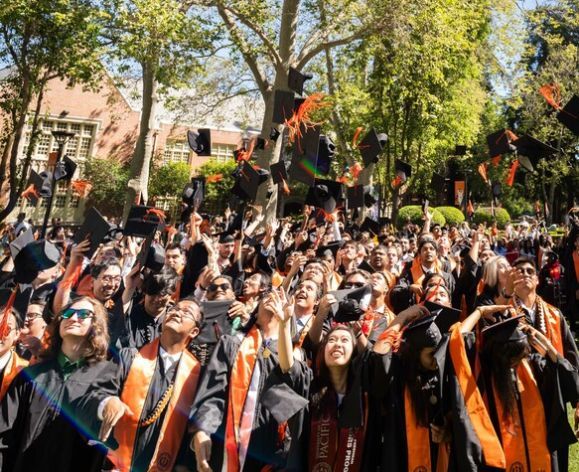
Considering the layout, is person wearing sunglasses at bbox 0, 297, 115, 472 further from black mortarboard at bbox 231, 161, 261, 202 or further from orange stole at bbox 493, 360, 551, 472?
black mortarboard at bbox 231, 161, 261, 202

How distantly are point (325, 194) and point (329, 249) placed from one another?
1.51 metres

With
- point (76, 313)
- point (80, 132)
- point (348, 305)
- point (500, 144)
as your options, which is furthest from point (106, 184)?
point (348, 305)

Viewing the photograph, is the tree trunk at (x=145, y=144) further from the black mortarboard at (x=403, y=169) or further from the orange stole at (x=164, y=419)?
the orange stole at (x=164, y=419)

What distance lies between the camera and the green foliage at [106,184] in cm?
2912

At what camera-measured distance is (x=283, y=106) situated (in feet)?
23.9

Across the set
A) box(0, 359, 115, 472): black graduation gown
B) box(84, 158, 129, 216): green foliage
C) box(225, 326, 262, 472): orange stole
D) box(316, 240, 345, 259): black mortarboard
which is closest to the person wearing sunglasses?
box(0, 359, 115, 472): black graduation gown

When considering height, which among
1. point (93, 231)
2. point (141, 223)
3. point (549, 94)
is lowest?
point (93, 231)

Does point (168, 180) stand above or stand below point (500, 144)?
below

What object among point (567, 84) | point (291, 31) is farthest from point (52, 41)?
point (567, 84)

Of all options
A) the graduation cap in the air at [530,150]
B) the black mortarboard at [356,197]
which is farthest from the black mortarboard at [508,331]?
the black mortarboard at [356,197]

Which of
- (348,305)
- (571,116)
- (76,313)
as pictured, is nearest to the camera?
(76,313)

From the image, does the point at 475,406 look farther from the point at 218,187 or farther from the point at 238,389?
the point at 218,187

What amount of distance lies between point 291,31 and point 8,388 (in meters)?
13.2

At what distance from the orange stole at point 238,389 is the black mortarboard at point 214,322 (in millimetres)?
431
